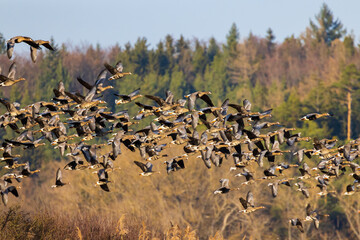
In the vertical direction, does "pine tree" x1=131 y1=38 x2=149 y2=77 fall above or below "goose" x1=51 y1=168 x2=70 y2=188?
above

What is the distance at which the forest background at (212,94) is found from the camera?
5697cm

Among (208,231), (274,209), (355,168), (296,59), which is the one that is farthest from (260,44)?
(355,168)

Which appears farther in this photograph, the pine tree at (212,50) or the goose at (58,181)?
the pine tree at (212,50)

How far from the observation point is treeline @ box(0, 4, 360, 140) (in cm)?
8050

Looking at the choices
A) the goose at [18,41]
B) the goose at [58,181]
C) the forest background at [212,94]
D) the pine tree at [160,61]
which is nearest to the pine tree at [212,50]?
the forest background at [212,94]

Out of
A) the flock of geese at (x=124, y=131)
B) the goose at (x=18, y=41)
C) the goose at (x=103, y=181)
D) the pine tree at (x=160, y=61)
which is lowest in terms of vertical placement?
the goose at (x=103, y=181)

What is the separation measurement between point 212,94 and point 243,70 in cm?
1738

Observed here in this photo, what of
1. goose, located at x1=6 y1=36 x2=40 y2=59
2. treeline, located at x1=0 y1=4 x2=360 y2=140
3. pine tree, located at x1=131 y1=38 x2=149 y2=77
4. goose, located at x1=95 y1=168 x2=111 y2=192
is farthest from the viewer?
pine tree, located at x1=131 y1=38 x2=149 y2=77

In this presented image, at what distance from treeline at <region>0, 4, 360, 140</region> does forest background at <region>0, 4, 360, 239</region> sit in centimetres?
17

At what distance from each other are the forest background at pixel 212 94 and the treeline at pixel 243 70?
17 cm

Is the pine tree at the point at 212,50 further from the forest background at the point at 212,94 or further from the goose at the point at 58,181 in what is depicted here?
the goose at the point at 58,181

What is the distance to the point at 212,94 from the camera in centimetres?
10275

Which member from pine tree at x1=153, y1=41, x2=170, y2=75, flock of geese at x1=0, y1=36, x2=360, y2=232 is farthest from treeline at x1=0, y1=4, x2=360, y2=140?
flock of geese at x1=0, y1=36, x2=360, y2=232

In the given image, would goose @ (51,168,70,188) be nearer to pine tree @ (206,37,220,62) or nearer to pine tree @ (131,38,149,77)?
pine tree @ (131,38,149,77)
